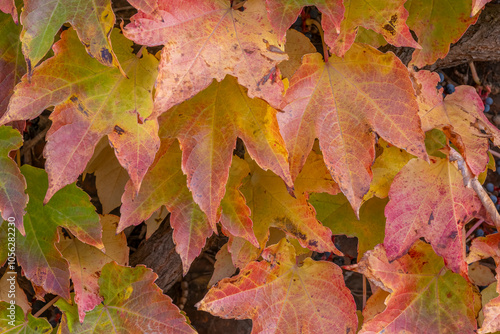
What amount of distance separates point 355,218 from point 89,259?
2.29ft

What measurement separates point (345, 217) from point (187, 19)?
0.63m

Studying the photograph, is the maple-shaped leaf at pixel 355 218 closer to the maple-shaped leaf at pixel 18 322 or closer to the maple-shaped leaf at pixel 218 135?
the maple-shaped leaf at pixel 218 135

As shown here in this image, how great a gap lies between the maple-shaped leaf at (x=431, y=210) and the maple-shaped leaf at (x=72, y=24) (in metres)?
0.62

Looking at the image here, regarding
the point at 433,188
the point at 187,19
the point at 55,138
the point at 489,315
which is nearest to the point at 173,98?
the point at 187,19

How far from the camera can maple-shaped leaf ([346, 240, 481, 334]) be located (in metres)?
0.87

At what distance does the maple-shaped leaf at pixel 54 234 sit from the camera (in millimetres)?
884

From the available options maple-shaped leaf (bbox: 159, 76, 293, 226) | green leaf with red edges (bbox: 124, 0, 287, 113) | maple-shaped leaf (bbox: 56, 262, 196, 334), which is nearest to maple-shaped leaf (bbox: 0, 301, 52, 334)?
maple-shaped leaf (bbox: 56, 262, 196, 334)

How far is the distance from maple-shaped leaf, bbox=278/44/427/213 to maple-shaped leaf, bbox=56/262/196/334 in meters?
0.45

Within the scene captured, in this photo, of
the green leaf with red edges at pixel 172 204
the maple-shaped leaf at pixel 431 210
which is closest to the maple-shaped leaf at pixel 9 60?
the green leaf with red edges at pixel 172 204

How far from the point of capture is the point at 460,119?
2.94 feet

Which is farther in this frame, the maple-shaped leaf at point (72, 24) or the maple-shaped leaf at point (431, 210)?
the maple-shaped leaf at point (431, 210)

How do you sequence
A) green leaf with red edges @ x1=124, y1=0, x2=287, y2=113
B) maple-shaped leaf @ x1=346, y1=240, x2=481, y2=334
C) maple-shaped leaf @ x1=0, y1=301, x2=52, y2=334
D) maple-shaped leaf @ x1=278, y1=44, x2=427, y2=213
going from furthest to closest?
1. maple-shaped leaf @ x1=0, y1=301, x2=52, y2=334
2. maple-shaped leaf @ x1=346, y1=240, x2=481, y2=334
3. maple-shaped leaf @ x1=278, y1=44, x2=427, y2=213
4. green leaf with red edges @ x1=124, y1=0, x2=287, y2=113

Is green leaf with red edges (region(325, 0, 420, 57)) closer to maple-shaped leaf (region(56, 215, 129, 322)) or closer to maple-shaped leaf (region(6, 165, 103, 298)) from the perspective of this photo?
maple-shaped leaf (region(6, 165, 103, 298))

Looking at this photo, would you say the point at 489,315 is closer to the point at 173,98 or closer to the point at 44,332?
the point at 173,98
